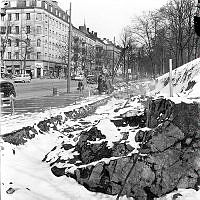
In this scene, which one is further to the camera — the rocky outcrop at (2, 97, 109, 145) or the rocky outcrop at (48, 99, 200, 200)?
the rocky outcrop at (2, 97, 109, 145)

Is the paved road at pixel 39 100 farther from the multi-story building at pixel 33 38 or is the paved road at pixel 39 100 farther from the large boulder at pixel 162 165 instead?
the multi-story building at pixel 33 38

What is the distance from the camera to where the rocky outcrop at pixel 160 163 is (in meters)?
8.02

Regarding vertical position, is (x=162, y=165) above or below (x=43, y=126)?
below

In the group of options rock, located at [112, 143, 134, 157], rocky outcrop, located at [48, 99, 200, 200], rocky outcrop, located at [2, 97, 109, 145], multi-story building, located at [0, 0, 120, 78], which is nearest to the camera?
rocky outcrop, located at [48, 99, 200, 200]

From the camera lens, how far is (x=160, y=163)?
27.1ft

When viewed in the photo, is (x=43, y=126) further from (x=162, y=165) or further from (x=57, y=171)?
(x=162, y=165)

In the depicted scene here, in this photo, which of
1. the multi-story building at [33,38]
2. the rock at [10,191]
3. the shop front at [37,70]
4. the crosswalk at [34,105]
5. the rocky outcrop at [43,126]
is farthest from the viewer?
the shop front at [37,70]

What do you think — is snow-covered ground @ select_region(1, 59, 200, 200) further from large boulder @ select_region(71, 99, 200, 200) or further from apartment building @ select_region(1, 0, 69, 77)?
apartment building @ select_region(1, 0, 69, 77)

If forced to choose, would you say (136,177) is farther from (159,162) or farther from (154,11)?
(154,11)

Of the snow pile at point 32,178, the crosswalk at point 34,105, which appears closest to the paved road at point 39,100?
the crosswalk at point 34,105

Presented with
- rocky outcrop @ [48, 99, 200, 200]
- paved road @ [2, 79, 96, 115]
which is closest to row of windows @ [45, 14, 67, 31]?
paved road @ [2, 79, 96, 115]

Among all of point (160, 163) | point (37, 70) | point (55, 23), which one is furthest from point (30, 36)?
point (160, 163)

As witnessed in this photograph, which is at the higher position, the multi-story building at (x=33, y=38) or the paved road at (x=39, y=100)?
the multi-story building at (x=33, y=38)

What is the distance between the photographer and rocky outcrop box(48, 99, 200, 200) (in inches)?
316
